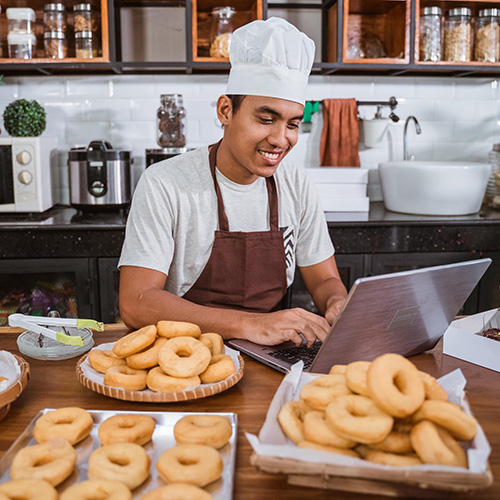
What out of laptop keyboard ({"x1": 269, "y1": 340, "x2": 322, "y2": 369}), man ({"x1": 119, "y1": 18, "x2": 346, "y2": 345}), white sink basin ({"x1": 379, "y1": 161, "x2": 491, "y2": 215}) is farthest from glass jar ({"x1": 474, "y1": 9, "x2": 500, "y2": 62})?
laptop keyboard ({"x1": 269, "y1": 340, "x2": 322, "y2": 369})

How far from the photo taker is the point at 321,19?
11.3 feet

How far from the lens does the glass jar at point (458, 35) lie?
10.6 ft

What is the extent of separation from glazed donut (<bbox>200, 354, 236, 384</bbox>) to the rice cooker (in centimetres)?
204

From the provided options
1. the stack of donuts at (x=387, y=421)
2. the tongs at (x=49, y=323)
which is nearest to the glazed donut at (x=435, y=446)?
the stack of donuts at (x=387, y=421)

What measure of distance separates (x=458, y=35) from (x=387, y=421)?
3.00 m

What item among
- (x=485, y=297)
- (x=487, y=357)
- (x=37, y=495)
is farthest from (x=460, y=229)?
(x=37, y=495)

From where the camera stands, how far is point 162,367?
109cm

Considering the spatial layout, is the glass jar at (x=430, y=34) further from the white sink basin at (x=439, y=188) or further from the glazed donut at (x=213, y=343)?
the glazed donut at (x=213, y=343)

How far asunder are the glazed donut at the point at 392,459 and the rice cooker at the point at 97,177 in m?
2.49

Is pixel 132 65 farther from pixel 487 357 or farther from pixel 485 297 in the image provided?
pixel 487 357

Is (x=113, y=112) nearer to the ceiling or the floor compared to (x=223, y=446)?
nearer to the ceiling

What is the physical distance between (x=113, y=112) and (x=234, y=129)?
5.91ft

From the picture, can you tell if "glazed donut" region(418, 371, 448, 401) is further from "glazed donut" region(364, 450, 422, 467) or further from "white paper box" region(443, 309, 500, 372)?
"white paper box" region(443, 309, 500, 372)

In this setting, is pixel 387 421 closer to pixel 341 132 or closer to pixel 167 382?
pixel 167 382
